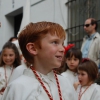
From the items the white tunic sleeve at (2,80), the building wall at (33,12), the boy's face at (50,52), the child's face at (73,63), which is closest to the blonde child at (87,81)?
the child's face at (73,63)

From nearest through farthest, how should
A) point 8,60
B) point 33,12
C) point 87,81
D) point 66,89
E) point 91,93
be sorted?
point 66,89 < point 91,93 < point 87,81 < point 8,60 < point 33,12

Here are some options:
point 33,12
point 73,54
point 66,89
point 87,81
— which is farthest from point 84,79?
point 33,12

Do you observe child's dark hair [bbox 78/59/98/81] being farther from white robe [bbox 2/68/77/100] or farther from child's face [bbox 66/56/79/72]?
white robe [bbox 2/68/77/100]

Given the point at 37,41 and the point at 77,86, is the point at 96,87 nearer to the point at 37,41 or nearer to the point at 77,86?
the point at 77,86

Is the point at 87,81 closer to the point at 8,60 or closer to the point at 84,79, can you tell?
the point at 84,79

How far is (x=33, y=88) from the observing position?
2.07 m

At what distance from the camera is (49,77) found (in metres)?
2.17

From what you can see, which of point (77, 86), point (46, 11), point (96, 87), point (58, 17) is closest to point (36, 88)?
point (96, 87)

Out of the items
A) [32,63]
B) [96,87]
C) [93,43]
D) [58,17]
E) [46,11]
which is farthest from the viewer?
[46,11]

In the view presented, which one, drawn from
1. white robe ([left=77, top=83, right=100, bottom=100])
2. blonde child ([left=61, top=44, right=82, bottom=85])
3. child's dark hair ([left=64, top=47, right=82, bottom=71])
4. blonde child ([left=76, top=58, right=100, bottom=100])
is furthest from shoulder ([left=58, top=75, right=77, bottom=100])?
child's dark hair ([left=64, top=47, right=82, bottom=71])

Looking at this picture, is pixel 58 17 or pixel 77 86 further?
pixel 58 17

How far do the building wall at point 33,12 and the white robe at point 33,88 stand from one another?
590cm

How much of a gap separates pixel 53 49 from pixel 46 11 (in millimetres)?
6789

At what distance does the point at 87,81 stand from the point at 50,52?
6.38ft
